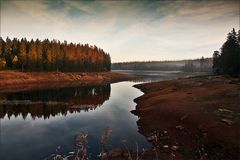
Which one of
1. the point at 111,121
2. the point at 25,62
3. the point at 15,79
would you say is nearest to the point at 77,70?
the point at 25,62

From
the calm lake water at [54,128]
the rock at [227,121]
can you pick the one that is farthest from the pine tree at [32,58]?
the rock at [227,121]

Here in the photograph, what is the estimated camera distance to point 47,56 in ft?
336

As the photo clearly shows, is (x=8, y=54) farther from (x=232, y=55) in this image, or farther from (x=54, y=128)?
(x=232, y=55)

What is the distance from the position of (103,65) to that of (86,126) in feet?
399

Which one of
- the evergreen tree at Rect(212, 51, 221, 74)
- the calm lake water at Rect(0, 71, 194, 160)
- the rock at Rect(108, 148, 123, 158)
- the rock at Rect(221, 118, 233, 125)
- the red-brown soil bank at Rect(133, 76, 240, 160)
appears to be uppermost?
the evergreen tree at Rect(212, 51, 221, 74)

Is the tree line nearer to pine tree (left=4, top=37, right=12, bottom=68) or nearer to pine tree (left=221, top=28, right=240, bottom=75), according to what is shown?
pine tree (left=221, top=28, right=240, bottom=75)

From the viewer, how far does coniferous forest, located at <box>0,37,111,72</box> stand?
9506cm

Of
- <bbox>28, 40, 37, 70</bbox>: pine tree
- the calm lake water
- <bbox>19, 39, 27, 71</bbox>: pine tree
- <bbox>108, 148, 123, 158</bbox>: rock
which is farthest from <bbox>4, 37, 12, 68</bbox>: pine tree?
<bbox>108, 148, 123, 158</bbox>: rock

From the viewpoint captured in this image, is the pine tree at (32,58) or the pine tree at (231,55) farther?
the pine tree at (32,58)

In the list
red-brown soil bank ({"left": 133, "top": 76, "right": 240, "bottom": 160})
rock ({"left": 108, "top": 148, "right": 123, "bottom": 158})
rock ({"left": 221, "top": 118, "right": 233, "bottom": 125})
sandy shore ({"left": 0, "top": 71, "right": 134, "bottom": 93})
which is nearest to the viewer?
red-brown soil bank ({"left": 133, "top": 76, "right": 240, "bottom": 160})

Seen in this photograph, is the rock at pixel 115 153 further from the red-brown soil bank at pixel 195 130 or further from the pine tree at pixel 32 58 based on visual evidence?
the pine tree at pixel 32 58

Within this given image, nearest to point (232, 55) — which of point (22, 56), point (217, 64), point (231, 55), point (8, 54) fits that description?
point (231, 55)

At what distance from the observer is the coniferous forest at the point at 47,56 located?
312 ft

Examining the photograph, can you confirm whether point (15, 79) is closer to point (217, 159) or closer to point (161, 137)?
point (161, 137)
